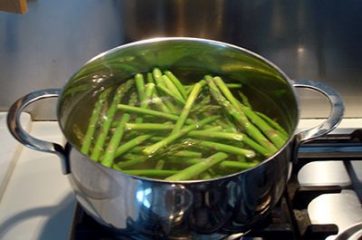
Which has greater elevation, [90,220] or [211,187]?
[211,187]

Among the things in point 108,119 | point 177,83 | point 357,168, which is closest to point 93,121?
point 108,119

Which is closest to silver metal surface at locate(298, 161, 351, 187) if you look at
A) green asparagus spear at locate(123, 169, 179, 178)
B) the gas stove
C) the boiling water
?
the gas stove

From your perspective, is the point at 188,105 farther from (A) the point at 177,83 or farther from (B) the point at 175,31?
(B) the point at 175,31

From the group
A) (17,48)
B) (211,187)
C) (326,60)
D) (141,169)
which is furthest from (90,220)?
(326,60)

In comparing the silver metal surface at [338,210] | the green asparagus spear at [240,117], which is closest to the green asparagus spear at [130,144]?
the green asparagus spear at [240,117]

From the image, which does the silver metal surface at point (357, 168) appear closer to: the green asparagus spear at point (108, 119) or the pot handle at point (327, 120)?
the pot handle at point (327, 120)

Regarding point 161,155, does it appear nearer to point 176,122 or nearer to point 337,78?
point 176,122

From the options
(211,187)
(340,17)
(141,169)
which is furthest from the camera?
(340,17)
